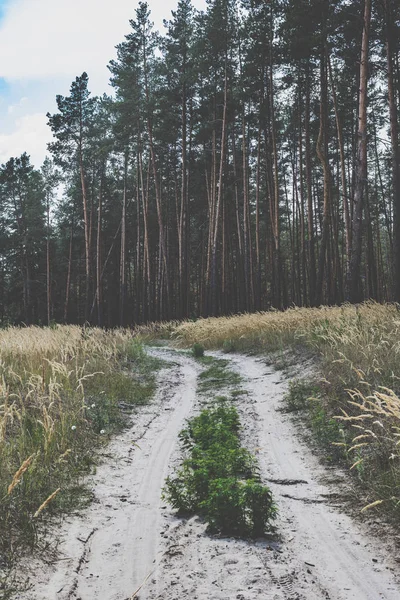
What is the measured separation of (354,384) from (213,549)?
133 inches

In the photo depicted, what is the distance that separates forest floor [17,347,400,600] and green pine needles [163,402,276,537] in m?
0.11

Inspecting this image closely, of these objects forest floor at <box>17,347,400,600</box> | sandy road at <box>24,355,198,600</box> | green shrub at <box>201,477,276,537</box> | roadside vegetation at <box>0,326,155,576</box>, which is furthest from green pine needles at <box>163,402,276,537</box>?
roadside vegetation at <box>0,326,155,576</box>

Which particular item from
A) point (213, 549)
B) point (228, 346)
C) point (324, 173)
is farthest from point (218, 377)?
point (324, 173)

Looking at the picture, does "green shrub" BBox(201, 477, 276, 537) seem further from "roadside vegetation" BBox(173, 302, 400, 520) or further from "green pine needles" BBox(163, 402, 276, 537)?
"roadside vegetation" BBox(173, 302, 400, 520)

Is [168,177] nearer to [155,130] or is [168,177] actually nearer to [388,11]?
[155,130]

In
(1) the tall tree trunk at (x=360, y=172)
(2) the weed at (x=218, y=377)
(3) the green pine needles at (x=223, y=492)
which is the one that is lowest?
(2) the weed at (x=218, y=377)

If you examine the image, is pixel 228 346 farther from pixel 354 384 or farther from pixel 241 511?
pixel 241 511

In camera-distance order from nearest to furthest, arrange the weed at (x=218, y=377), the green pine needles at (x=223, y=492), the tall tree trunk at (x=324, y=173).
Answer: the green pine needles at (x=223, y=492)
the weed at (x=218, y=377)
the tall tree trunk at (x=324, y=173)

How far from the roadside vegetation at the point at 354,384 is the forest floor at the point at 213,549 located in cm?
31

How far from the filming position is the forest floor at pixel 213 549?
231 centimetres

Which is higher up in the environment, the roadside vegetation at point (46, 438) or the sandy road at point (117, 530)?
the roadside vegetation at point (46, 438)

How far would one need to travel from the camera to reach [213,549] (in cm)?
273

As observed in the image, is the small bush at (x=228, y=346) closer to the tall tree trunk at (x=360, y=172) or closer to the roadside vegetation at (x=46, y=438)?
the tall tree trunk at (x=360, y=172)

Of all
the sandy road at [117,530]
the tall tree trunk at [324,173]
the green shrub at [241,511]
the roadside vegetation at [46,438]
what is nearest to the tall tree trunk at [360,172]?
the tall tree trunk at [324,173]
